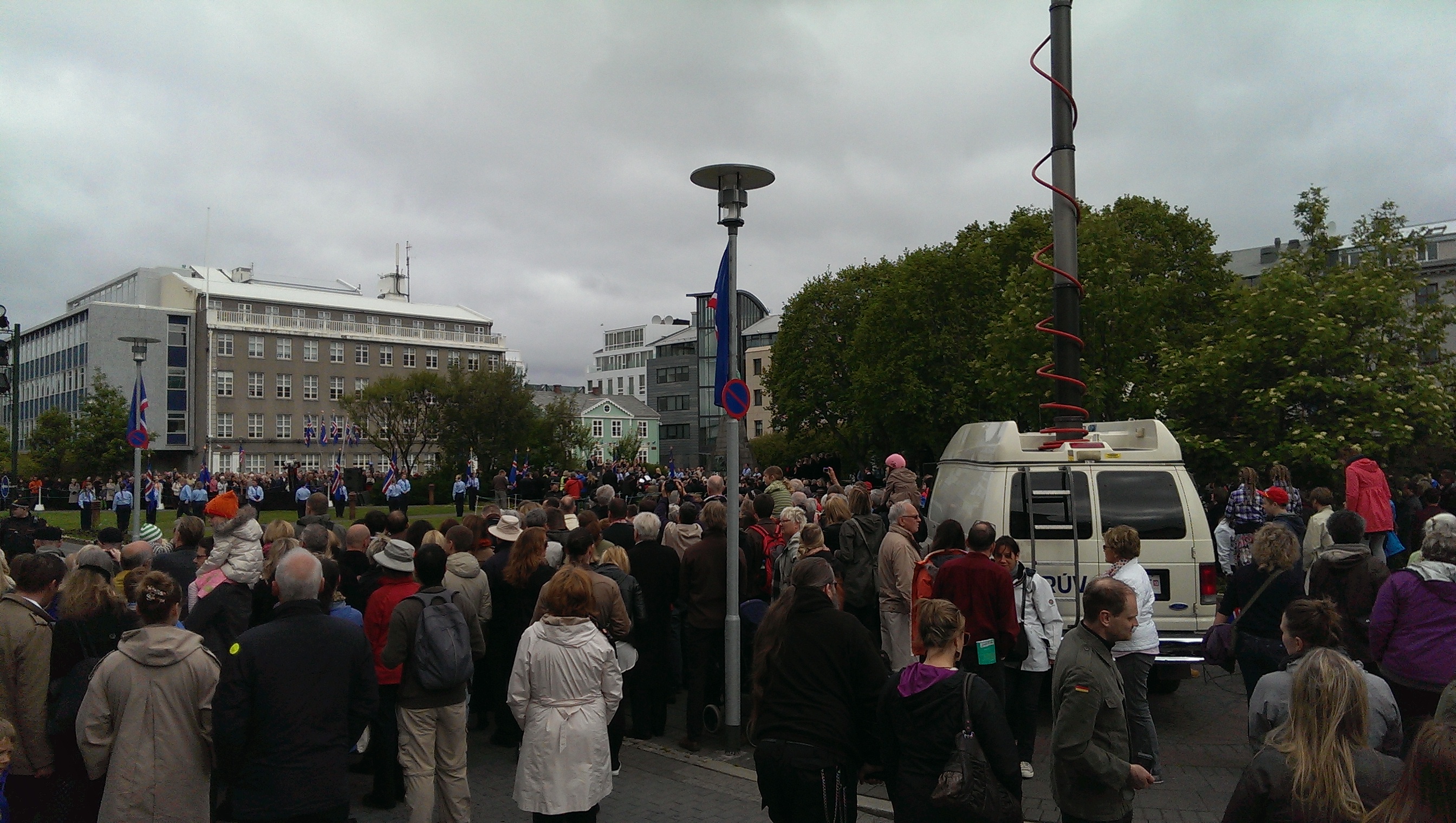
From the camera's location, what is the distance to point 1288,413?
16922 mm

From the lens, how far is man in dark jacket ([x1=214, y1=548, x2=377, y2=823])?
4.29 meters

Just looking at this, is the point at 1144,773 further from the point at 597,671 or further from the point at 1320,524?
the point at 1320,524

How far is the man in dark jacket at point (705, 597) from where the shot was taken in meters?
8.22

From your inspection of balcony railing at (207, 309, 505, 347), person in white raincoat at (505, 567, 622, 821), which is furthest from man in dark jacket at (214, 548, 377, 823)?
balcony railing at (207, 309, 505, 347)

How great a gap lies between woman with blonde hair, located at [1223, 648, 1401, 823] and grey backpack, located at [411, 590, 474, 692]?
167 inches

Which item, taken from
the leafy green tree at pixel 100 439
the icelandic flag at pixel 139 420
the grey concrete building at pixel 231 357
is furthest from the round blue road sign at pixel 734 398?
the grey concrete building at pixel 231 357

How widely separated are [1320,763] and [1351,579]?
393 cm

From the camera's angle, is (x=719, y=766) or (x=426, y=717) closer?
(x=426, y=717)

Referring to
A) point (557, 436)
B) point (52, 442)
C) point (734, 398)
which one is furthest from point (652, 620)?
point (52, 442)

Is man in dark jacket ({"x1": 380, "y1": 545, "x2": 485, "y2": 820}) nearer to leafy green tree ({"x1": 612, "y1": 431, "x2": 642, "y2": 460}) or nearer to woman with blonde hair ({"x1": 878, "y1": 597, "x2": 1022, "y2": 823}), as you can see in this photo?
woman with blonde hair ({"x1": 878, "y1": 597, "x2": 1022, "y2": 823})

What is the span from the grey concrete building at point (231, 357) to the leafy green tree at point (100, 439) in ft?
67.0

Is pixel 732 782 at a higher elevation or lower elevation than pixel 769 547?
lower

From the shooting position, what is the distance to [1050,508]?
341 inches

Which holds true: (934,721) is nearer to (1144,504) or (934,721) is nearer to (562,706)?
(562,706)
